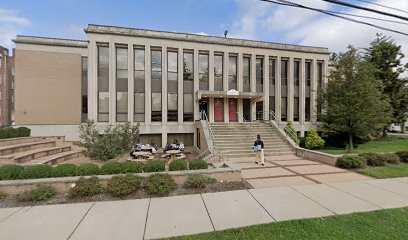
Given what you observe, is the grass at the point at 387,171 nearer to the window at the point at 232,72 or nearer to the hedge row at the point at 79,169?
the hedge row at the point at 79,169

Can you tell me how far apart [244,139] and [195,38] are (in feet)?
33.4

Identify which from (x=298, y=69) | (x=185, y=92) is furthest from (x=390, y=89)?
(x=185, y=92)

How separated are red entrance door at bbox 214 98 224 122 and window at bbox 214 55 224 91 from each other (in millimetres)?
1149

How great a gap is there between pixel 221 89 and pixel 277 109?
6198mm

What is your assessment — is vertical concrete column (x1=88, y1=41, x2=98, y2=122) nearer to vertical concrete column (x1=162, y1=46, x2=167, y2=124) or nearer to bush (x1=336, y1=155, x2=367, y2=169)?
vertical concrete column (x1=162, y1=46, x2=167, y2=124)

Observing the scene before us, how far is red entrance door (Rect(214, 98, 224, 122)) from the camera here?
19.3 metres

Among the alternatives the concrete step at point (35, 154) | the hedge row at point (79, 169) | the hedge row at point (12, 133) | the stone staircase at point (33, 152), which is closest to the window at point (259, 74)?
the hedge row at point (79, 169)

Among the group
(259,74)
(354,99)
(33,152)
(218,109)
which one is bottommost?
(33,152)

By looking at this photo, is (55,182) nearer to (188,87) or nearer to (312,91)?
(188,87)

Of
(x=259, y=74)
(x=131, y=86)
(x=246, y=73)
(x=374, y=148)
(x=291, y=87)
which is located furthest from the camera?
(x=291, y=87)

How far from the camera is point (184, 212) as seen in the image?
5172mm

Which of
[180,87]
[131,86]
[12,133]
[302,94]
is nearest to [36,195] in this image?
[12,133]

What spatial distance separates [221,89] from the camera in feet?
63.9

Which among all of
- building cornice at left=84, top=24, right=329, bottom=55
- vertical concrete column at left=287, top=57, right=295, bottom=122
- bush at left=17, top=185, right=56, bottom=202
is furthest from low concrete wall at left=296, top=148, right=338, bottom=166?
bush at left=17, top=185, right=56, bottom=202
